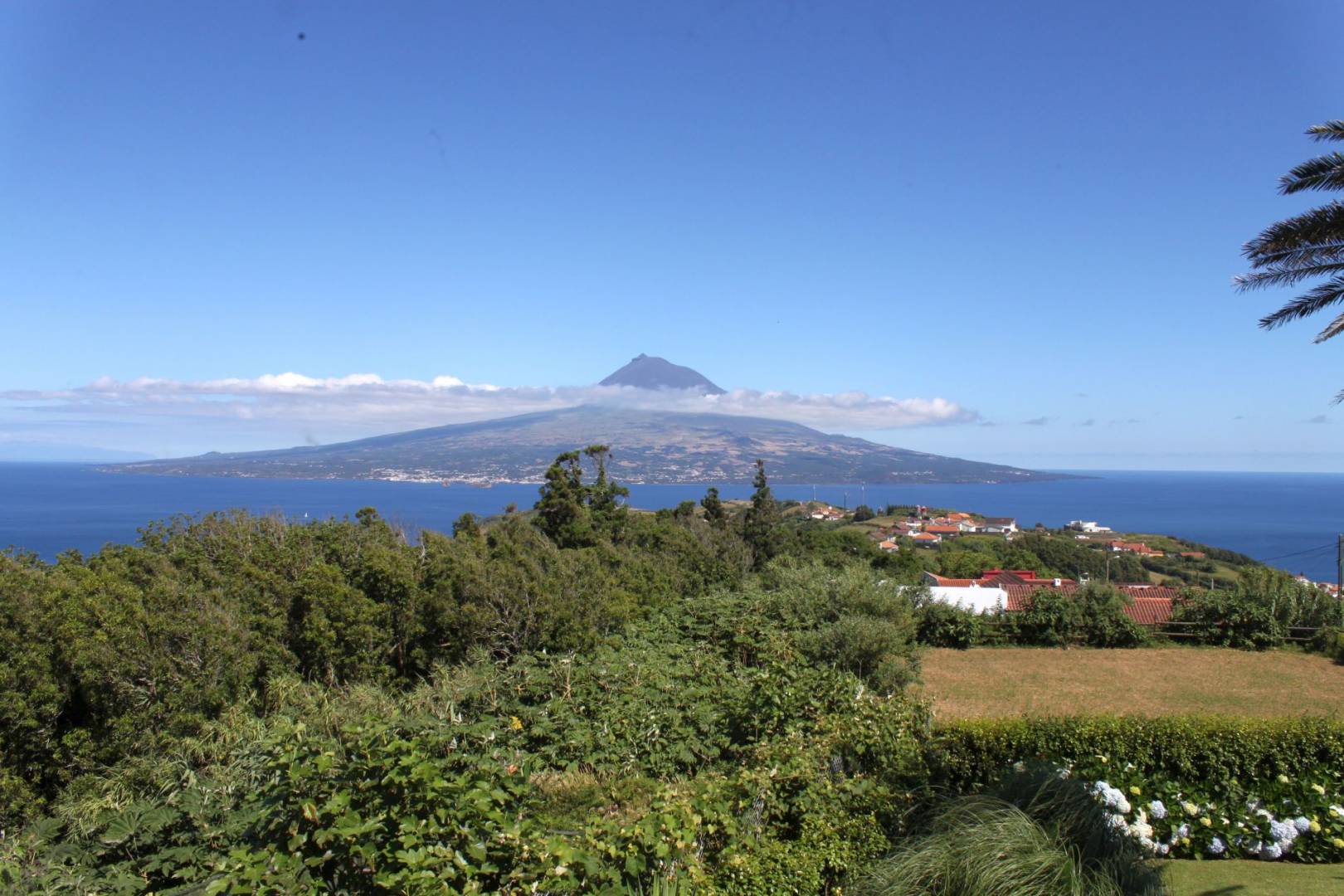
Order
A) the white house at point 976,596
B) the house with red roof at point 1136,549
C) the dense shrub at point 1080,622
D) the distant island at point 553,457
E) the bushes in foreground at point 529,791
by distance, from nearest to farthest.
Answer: the bushes in foreground at point 529,791 < the dense shrub at point 1080,622 < the white house at point 976,596 < the house with red roof at point 1136,549 < the distant island at point 553,457

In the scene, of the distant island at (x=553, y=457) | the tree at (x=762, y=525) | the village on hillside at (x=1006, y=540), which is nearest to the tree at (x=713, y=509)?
the tree at (x=762, y=525)

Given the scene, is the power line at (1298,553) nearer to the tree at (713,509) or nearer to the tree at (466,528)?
the tree at (713,509)

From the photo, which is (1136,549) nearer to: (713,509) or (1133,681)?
(713,509)

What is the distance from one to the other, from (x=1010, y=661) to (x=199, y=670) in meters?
17.7

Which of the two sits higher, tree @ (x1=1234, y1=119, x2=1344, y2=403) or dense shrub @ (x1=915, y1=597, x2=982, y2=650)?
tree @ (x1=1234, y1=119, x2=1344, y2=403)

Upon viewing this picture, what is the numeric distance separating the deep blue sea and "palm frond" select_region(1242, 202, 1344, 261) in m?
22.3

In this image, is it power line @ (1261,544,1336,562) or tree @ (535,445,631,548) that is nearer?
tree @ (535,445,631,548)

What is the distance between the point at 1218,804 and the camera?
222 inches

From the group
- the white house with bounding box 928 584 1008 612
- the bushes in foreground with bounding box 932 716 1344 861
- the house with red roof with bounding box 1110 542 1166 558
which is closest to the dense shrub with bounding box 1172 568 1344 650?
the white house with bounding box 928 584 1008 612

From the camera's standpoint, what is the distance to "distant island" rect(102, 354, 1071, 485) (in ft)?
427

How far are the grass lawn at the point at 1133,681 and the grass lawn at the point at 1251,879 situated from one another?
8.00 metres

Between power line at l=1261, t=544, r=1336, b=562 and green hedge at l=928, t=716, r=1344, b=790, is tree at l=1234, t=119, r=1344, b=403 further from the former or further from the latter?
power line at l=1261, t=544, r=1336, b=562

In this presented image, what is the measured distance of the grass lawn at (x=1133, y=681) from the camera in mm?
14781

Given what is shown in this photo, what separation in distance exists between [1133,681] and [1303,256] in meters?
12.9
